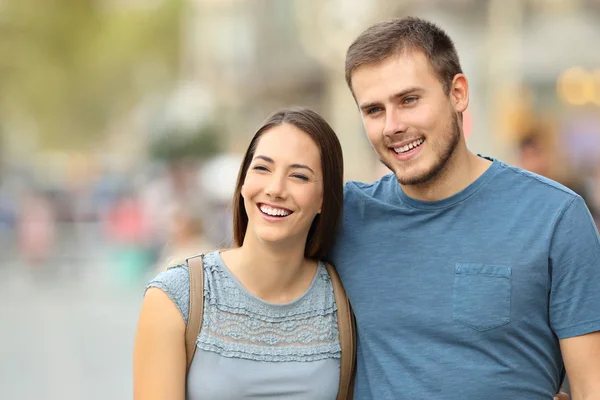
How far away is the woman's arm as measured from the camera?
3188mm

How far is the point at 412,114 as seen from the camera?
3.28m

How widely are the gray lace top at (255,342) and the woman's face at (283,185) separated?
229 mm

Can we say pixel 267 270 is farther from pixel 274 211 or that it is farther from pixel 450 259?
pixel 450 259

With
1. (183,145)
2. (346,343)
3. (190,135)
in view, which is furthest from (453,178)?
(183,145)

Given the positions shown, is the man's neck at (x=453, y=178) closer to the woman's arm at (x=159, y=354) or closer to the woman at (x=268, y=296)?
the woman at (x=268, y=296)

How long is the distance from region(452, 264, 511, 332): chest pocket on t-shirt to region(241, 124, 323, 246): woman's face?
617mm

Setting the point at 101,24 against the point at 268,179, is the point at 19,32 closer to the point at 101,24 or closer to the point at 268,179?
the point at 101,24

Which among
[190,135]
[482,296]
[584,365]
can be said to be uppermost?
[190,135]

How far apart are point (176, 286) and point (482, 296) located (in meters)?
1.00

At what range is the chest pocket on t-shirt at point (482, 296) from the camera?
10.1 feet

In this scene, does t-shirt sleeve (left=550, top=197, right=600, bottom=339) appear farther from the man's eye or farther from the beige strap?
the beige strap

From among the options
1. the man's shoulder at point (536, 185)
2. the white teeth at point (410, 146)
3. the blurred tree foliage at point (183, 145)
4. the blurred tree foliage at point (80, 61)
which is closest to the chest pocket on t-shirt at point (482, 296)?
the man's shoulder at point (536, 185)

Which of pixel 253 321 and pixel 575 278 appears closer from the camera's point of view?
pixel 575 278

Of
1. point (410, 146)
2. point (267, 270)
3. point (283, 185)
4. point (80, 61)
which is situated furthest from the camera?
point (80, 61)
